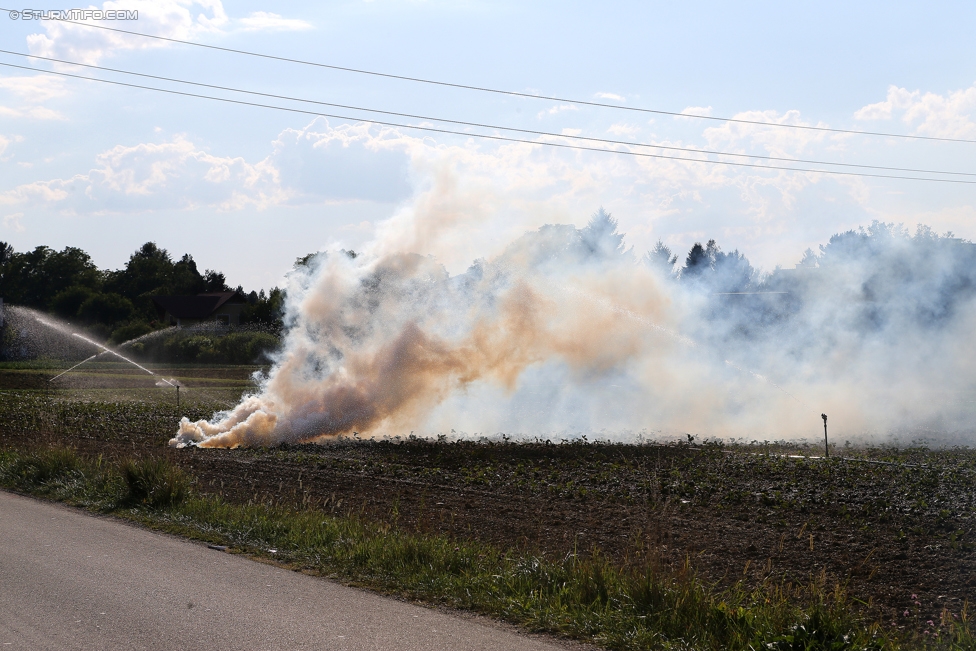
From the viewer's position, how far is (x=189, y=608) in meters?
8.05

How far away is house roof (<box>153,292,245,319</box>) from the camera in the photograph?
9788cm

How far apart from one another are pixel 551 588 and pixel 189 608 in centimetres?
353

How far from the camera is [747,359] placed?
31.9m

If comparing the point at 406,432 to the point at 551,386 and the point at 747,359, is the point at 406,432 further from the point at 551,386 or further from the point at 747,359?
the point at 747,359

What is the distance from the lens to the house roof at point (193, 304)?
97875 mm

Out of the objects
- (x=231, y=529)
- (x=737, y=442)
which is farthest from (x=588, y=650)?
(x=737, y=442)

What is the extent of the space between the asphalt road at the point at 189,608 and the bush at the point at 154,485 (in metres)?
2.59

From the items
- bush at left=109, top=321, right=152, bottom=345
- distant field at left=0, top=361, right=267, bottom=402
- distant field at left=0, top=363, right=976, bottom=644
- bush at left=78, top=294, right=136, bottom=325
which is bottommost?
distant field at left=0, top=363, right=976, bottom=644

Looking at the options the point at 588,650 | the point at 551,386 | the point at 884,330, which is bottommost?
the point at 588,650

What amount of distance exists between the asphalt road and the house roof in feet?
300

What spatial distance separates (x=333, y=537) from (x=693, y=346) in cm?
2127

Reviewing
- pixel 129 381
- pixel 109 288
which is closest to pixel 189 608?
pixel 129 381

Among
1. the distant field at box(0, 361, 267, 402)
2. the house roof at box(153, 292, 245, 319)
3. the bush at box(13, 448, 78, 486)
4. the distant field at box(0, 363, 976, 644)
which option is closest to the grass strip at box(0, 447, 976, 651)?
the distant field at box(0, 363, 976, 644)

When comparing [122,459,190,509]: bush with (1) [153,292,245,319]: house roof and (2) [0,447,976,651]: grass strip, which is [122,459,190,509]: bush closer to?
(2) [0,447,976,651]: grass strip
